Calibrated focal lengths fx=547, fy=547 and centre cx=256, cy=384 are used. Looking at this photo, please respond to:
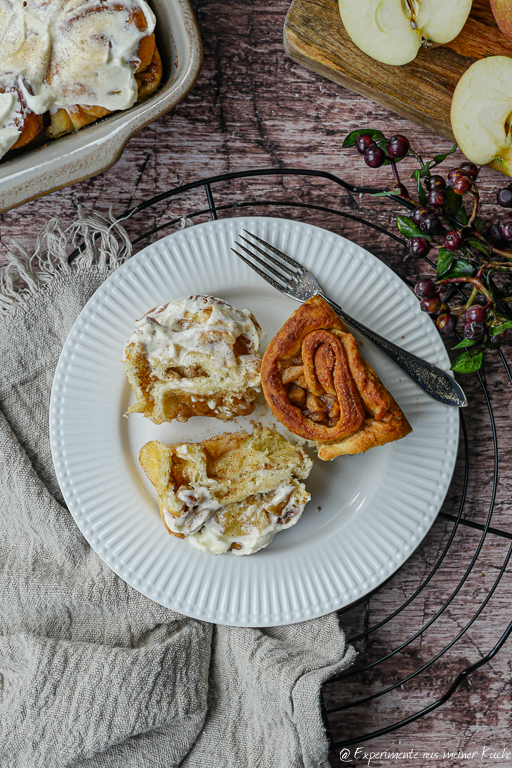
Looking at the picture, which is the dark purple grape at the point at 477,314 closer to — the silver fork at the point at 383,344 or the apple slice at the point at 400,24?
the silver fork at the point at 383,344

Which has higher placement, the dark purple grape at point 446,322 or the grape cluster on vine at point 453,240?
the grape cluster on vine at point 453,240

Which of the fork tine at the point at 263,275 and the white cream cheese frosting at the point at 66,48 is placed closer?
the white cream cheese frosting at the point at 66,48

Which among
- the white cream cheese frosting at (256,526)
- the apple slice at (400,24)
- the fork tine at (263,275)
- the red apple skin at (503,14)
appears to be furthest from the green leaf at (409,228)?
the white cream cheese frosting at (256,526)

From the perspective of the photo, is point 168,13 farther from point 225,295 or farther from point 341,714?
point 341,714

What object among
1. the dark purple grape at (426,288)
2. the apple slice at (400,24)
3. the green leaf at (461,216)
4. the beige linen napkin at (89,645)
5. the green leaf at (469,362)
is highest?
the apple slice at (400,24)

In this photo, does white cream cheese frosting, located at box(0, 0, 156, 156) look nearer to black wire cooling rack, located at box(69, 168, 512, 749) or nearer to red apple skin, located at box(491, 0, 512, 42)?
black wire cooling rack, located at box(69, 168, 512, 749)

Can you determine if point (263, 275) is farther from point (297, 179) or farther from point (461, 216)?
point (461, 216)
